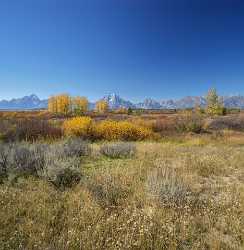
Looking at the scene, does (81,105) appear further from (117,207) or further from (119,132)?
(117,207)

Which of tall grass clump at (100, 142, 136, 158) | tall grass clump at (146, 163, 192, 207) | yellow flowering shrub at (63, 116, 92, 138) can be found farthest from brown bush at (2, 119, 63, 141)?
tall grass clump at (146, 163, 192, 207)

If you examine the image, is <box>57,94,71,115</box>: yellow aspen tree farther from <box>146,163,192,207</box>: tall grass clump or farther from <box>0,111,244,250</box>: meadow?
<box>146,163,192,207</box>: tall grass clump

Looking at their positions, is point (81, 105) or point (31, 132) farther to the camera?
point (81, 105)

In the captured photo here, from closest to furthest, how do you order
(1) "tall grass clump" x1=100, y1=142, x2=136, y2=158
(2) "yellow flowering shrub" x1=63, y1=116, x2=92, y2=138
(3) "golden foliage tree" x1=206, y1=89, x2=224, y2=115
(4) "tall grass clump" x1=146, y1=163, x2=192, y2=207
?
(4) "tall grass clump" x1=146, y1=163, x2=192, y2=207 → (1) "tall grass clump" x1=100, y1=142, x2=136, y2=158 → (2) "yellow flowering shrub" x1=63, y1=116, x2=92, y2=138 → (3) "golden foliage tree" x1=206, y1=89, x2=224, y2=115

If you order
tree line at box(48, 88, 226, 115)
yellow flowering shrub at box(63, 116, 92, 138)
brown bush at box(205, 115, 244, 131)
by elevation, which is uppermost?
tree line at box(48, 88, 226, 115)

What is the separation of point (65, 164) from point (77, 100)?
96465 millimetres

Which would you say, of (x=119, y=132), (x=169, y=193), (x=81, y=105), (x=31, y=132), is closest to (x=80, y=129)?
(x=119, y=132)

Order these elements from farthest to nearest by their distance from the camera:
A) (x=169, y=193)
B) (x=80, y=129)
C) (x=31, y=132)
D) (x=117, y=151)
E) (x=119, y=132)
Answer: (x=119, y=132) < (x=80, y=129) < (x=31, y=132) < (x=117, y=151) < (x=169, y=193)

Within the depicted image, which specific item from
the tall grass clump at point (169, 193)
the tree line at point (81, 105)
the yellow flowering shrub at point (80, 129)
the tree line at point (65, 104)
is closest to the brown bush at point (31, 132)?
the yellow flowering shrub at point (80, 129)

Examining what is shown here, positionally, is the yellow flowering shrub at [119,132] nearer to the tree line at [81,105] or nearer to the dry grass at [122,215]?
the dry grass at [122,215]

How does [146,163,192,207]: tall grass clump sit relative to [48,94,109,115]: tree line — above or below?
below

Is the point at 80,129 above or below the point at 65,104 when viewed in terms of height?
below

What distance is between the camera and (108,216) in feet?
12.8

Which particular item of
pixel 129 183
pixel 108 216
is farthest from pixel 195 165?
pixel 108 216
